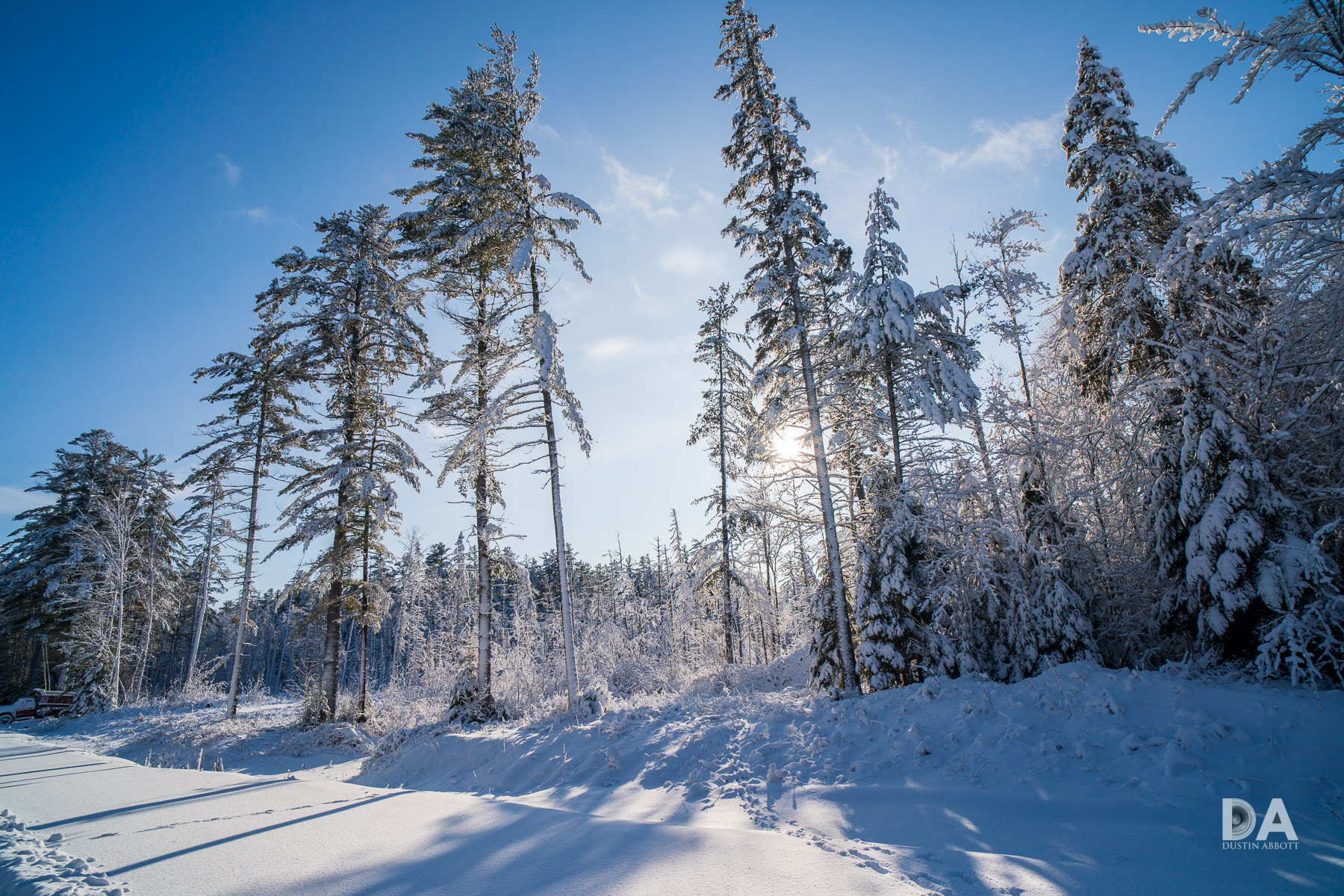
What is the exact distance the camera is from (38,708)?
78.2ft

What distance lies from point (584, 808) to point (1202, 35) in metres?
14.5

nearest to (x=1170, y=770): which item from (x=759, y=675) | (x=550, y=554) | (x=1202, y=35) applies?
(x=1202, y=35)

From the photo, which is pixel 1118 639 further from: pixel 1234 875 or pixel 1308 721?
pixel 1234 875

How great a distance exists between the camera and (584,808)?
616 centimetres

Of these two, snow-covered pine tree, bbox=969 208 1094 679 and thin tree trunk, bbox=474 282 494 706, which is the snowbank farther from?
snow-covered pine tree, bbox=969 208 1094 679

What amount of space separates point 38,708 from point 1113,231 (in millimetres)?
45284

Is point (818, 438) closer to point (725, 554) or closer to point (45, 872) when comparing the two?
point (725, 554)

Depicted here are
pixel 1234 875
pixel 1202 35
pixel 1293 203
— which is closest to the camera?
pixel 1234 875

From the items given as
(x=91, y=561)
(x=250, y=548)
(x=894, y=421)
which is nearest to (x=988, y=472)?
(x=894, y=421)

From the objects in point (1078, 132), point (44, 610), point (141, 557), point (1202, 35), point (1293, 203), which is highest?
point (1078, 132)

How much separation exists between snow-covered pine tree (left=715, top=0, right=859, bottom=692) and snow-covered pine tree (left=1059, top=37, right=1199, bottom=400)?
5584 mm

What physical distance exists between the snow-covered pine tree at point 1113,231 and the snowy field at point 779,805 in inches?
256

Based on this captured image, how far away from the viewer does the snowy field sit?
3.52m

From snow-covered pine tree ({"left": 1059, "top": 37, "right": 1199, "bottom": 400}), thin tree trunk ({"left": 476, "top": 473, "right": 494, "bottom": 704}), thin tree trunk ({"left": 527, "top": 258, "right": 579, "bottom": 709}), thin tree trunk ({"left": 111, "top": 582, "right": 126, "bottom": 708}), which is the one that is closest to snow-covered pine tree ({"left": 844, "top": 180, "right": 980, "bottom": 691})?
snow-covered pine tree ({"left": 1059, "top": 37, "right": 1199, "bottom": 400})
